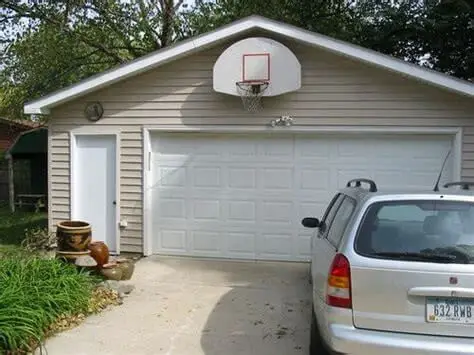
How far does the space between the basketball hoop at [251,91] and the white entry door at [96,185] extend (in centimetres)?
257

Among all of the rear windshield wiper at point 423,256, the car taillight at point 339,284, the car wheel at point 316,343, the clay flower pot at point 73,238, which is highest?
the rear windshield wiper at point 423,256

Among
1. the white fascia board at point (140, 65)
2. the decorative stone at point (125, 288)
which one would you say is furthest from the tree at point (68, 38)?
the decorative stone at point (125, 288)

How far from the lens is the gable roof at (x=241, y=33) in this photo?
805 cm

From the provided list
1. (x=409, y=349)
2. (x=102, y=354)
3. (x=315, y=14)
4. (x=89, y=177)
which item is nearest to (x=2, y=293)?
(x=102, y=354)

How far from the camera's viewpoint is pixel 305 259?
9.03 meters

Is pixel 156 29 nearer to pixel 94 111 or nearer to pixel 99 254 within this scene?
pixel 94 111

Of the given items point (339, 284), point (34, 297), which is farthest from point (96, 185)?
point (339, 284)

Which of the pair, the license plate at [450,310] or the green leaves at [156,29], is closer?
the license plate at [450,310]

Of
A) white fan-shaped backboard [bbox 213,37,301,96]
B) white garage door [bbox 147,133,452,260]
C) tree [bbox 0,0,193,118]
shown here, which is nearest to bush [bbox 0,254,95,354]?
white garage door [bbox 147,133,452,260]

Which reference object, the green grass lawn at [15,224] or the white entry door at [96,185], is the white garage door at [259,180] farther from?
the green grass lawn at [15,224]

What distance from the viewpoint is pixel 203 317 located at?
236 inches

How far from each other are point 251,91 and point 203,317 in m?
4.05

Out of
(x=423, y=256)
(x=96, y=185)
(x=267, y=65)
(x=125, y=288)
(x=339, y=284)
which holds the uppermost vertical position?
(x=267, y=65)

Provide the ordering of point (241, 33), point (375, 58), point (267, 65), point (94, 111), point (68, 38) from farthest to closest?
point (68, 38), point (94, 111), point (241, 33), point (267, 65), point (375, 58)
